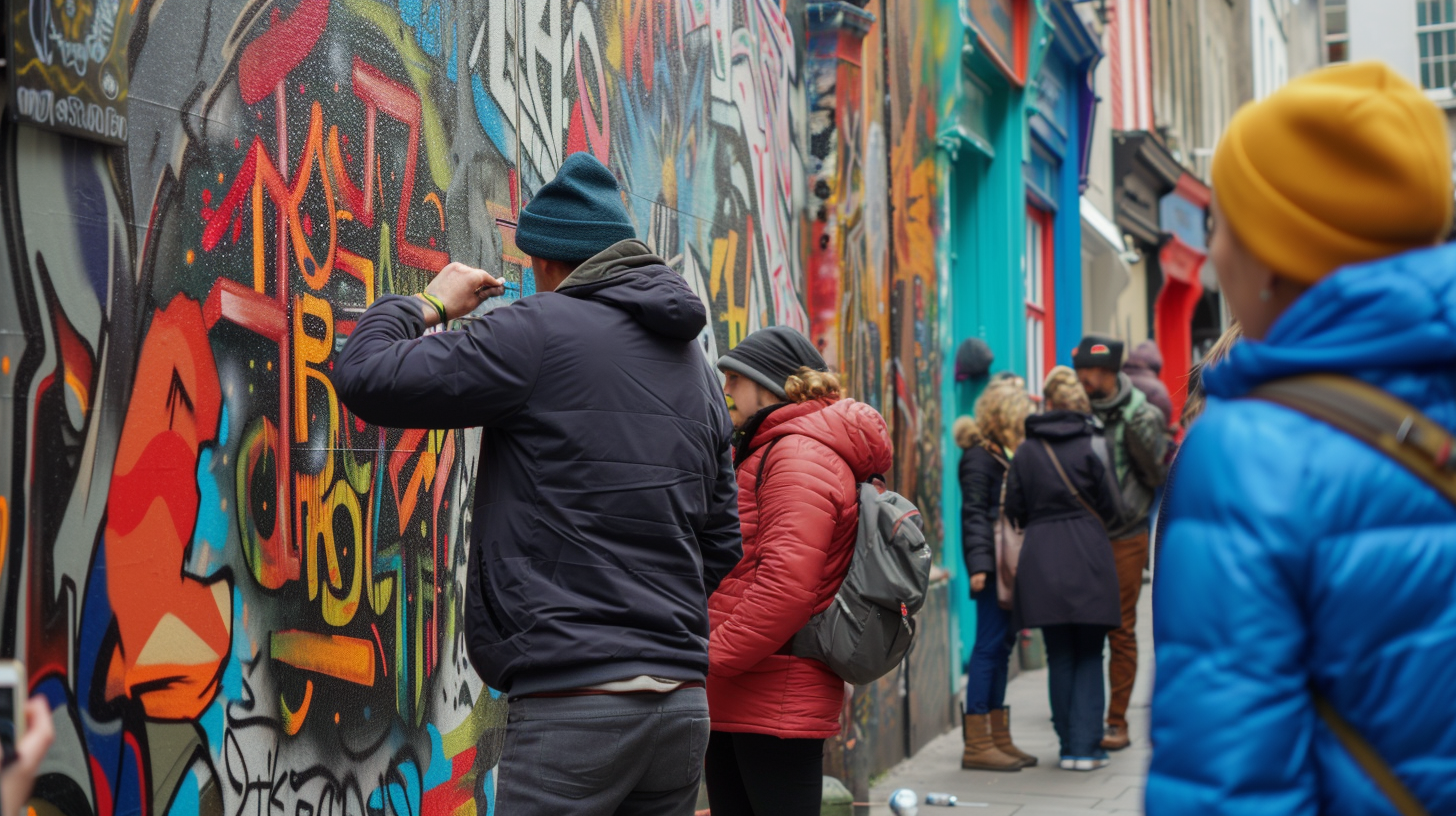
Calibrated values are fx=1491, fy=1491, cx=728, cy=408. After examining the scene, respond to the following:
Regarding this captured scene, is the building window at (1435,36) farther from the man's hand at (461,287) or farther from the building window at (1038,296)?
the man's hand at (461,287)

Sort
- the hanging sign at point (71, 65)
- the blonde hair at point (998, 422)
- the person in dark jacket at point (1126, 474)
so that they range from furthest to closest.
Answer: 1. the person in dark jacket at point (1126, 474)
2. the blonde hair at point (998, 422)
3. the hanging sign at point (71, 65)

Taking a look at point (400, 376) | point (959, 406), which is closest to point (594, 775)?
point (400, 376)

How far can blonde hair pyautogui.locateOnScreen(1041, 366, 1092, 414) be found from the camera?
7266mm

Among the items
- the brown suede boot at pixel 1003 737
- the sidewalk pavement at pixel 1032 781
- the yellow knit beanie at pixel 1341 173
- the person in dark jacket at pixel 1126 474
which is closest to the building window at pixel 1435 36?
the person in dark jacket at pixel 1126 474

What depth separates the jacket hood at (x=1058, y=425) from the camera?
7.11m

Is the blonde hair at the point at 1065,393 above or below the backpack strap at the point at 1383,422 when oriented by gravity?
below

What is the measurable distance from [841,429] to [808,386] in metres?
0.18

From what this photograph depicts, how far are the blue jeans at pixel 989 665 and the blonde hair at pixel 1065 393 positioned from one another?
1.05 metres

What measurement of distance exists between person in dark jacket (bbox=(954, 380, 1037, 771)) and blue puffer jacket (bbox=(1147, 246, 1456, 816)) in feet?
19.4

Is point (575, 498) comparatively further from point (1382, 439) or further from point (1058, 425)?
point (1058, 425)

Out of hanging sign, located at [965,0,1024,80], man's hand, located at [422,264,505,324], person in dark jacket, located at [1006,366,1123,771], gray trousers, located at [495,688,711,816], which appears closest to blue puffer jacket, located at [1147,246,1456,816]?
gray trousers, located at [495,688,711,816]

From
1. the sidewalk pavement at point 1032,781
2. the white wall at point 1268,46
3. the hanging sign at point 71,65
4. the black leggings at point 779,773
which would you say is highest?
the white wall at point 1268,46

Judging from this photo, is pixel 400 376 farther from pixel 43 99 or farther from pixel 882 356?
pixel 882 356

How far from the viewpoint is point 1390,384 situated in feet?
5.00
